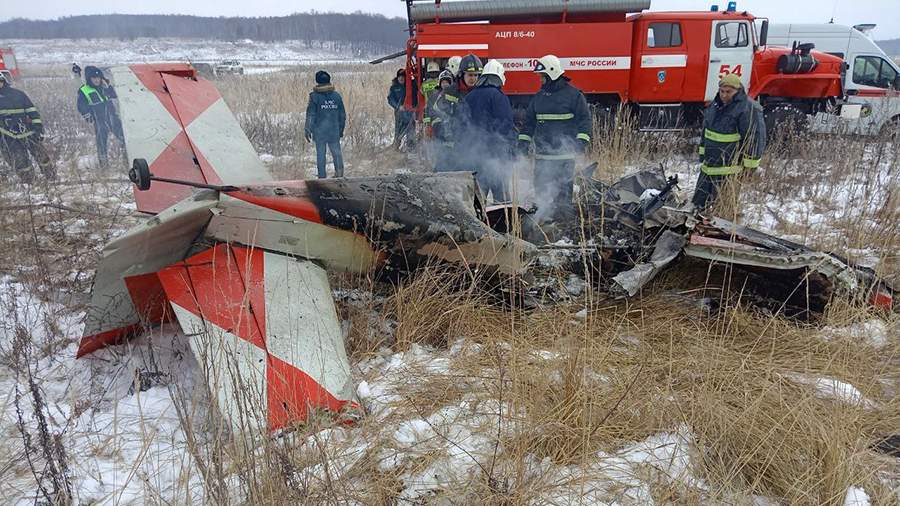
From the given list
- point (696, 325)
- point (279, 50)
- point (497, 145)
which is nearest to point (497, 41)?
point (497, 145)

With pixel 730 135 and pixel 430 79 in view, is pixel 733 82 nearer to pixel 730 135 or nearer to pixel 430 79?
pixel 730 135

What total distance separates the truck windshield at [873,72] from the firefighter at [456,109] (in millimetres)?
10144

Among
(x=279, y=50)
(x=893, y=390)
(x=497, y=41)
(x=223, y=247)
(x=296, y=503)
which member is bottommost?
(x=893, y=390)

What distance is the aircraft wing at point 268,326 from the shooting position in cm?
201

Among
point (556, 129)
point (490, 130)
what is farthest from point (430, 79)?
point (556, 129)

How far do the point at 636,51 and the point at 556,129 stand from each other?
533cm

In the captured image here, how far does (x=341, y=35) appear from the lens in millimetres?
68250

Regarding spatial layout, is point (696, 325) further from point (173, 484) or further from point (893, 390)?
point (173, 484)

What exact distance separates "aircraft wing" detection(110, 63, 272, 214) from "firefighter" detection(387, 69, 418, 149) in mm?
5519

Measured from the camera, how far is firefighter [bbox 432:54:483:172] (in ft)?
18.5

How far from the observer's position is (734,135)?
5.04m

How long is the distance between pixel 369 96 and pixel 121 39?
56.8m

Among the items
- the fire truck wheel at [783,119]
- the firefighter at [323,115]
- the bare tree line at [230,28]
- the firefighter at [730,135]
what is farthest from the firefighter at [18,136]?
the bare tree line at [230,28]

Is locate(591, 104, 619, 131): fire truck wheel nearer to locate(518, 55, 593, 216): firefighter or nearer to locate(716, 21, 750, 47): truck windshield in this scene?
locate(716, 21, 750, 47): truck windshield
